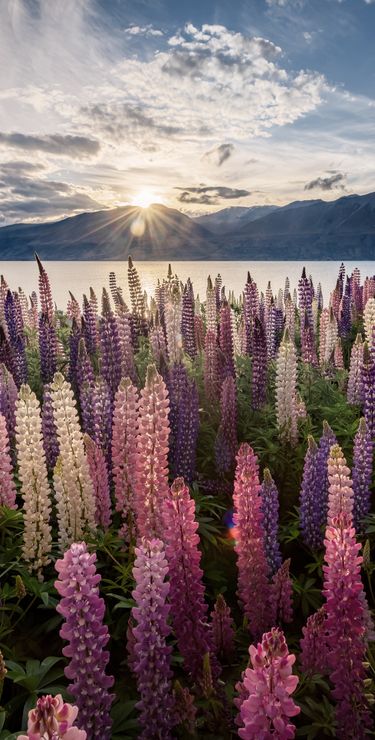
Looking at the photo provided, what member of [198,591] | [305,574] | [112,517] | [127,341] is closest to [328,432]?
[305,574]

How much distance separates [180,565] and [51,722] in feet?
6.20

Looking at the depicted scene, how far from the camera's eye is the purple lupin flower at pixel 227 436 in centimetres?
727

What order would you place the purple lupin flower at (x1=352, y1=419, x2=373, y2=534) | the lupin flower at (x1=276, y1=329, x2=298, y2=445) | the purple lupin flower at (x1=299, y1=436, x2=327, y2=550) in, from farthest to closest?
the lupin flower at (x1=276, y1=329, x2=298, y2=445) → the purple lupin flower at (x1=352, y1=419, x2=373, y2=534) → the purple lupin flower at (x1=299, y1=436, x2=327, y2=550)

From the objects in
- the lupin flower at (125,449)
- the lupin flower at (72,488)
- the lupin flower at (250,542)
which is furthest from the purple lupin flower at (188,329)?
the lupin flower at (250,542)

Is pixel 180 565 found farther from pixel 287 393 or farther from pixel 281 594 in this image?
pixel 287 393

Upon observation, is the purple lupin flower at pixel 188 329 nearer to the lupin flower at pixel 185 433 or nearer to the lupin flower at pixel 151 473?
the lupin flower at pixel 185 433

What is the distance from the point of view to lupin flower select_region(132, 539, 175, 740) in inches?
120

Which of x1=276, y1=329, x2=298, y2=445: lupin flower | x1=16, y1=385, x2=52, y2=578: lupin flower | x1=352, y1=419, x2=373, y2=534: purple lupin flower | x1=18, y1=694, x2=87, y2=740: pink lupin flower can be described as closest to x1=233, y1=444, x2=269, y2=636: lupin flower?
x1=16, y1=385, x2=52, y2=578: lupin flower

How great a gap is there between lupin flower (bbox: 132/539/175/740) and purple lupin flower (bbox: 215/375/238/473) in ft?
13.4

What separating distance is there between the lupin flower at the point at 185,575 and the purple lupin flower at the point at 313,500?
8.34ft

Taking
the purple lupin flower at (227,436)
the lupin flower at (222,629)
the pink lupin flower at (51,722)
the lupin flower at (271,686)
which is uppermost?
the pink lupin flower at (51,722)

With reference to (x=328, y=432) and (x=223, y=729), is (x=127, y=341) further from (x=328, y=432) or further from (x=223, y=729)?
(x=223, y=729)

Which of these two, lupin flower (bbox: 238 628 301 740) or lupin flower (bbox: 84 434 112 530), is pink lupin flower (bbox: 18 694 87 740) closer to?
lupin flower (bbox: 238 628 301 740)

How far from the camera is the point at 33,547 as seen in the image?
4.84 m
